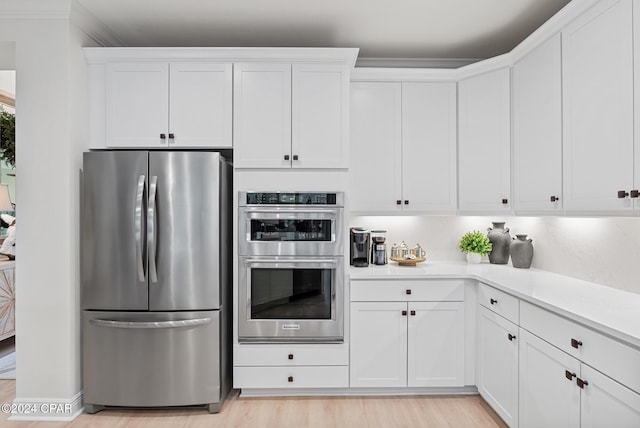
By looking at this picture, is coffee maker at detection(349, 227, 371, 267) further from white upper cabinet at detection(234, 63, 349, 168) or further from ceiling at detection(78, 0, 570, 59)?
ceiling at detection(78, 0, 570, 59)

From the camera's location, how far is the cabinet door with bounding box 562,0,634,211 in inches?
72.5

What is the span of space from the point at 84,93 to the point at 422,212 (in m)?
2.66

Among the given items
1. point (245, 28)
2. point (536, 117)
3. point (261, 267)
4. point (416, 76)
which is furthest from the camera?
point (416, 76)

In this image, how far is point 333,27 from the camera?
2.96 meters

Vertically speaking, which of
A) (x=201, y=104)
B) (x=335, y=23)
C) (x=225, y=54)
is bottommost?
(x=201, y=104)

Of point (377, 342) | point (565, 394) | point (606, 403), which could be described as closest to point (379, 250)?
point (377, 342)

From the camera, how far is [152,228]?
2555 millimetres

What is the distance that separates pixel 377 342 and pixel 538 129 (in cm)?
182

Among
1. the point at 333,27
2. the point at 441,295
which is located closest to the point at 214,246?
the point at 441,295

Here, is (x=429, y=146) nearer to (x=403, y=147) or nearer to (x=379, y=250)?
(x=403, y=147)

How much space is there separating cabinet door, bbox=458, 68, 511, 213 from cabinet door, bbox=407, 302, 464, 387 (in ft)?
2.81

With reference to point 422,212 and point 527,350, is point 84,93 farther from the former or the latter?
point 527,350

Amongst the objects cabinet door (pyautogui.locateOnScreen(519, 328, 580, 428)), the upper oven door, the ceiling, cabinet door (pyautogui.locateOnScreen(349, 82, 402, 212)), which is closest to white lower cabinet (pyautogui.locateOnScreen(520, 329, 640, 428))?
cabinet door (pyautogui.locateOnScreen(519, 328, 580, 428))

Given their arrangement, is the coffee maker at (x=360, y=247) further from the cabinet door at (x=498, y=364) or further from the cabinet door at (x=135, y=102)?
the cabinet door at (x=135, y=102)
